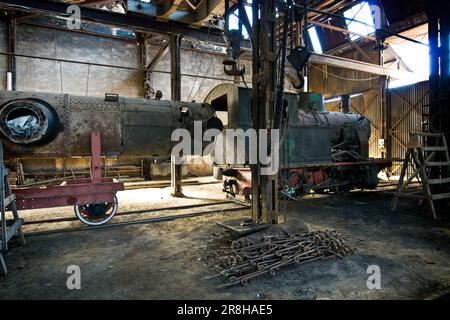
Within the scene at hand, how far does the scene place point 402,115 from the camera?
15.7 meters

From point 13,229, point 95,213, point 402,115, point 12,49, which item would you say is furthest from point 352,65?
point 12,49

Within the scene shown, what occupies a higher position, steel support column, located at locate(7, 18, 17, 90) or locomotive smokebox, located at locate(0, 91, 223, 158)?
steel support column, located at locate(7, 18, 17, 90)

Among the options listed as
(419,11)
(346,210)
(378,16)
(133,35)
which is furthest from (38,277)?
(378,16)

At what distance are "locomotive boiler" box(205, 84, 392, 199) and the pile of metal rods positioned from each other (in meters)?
2.63

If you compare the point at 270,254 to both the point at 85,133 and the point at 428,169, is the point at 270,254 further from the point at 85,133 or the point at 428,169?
the point at 428,169

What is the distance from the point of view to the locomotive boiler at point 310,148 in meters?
7.59

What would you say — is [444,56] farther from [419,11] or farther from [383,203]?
[419,11]

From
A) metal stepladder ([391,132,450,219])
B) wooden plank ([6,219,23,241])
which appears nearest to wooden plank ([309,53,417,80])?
metal stepladder ([391,132,450,219])

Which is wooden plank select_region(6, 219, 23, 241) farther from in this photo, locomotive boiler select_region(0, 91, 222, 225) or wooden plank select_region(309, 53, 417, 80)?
wooden plank select_region(309, 53, 417, 80)

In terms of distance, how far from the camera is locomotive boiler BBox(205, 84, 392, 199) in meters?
7.59

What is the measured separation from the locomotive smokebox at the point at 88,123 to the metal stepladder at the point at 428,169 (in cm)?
470

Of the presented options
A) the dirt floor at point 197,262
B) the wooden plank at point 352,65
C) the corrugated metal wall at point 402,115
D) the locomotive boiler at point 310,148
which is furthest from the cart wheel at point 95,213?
the corrugated metal wall at point 402,115

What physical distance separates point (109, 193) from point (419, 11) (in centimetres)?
1606

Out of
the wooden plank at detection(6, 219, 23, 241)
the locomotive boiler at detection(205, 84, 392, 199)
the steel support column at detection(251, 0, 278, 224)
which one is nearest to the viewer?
the wooden plank at detection(6, 219, 23, 241)
